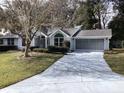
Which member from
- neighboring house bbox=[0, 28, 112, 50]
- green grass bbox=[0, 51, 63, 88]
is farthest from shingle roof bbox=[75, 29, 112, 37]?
green grass bbox=[0, 51, 63, 88]

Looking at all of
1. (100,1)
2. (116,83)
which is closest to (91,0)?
(100,1)

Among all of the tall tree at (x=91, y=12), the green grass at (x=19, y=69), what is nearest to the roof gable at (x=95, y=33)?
the tall tree at (x=91, y=12)

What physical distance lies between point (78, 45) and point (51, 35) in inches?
171

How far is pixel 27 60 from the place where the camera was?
25.2 metres

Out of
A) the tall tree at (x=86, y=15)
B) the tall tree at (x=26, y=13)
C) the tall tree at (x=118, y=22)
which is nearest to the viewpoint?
the tall tree at (x=26, y=13)

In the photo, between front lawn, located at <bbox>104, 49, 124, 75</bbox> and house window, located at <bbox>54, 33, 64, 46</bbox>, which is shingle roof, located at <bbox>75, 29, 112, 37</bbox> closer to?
house window, located at <bbox>54, 33, 64, 46</bbox>

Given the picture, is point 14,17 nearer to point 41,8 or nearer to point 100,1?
point 41,8

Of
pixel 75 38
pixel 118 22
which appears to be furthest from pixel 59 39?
pixel 118 22

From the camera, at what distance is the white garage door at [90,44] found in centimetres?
4072

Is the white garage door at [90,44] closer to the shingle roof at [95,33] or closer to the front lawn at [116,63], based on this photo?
the shingle roof at [95,33]

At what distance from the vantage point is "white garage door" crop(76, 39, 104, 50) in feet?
134

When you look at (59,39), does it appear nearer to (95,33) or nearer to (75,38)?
(75,38)

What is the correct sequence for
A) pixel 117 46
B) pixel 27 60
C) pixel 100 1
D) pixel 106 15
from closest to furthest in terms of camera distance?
pixel 27 60 → pixel 117 46 → pixel 100 1 → pixel 106 15

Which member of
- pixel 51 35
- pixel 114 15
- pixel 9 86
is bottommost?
pixel 9 86
